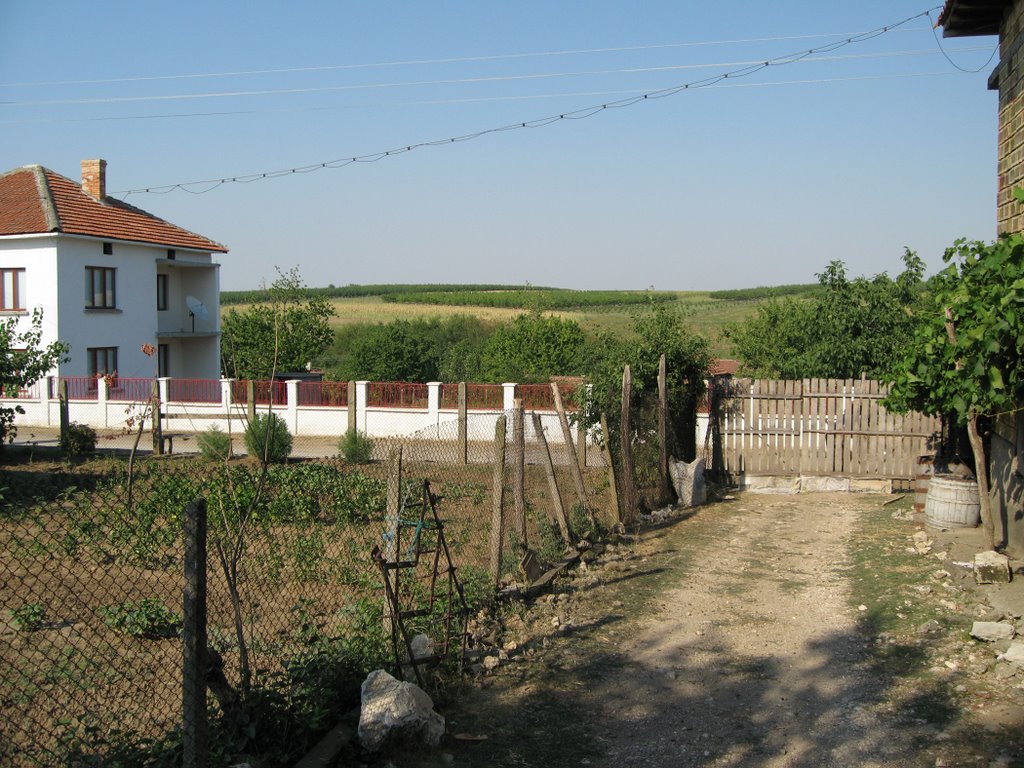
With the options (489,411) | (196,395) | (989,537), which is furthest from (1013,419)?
(196,395)

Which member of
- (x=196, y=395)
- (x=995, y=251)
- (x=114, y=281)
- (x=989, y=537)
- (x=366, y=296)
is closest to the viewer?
(x=995, y=251)

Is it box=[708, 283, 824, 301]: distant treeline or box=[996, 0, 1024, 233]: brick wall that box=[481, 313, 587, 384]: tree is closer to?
box=[996, 0, 1024, 233]: brick wall

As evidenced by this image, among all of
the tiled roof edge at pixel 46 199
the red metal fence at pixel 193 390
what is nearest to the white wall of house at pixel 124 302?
the tiled roof edge at pixel 46 199

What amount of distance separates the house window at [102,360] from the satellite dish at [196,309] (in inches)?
179

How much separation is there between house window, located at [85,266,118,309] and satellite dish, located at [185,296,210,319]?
4.04 metres

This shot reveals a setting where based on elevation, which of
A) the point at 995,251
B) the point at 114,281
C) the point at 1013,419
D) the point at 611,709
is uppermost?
the point at 114,281

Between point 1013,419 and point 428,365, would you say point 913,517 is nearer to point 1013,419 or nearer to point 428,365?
point 1013,419

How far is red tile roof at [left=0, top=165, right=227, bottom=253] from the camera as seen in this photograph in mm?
29359

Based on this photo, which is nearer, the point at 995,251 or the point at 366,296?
the point at 995,251

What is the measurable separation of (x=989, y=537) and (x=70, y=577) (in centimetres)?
900

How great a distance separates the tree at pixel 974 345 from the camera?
26.5ft

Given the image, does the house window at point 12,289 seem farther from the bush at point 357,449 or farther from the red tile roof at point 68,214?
the bush at point 357,449

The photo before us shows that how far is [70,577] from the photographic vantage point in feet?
29.0

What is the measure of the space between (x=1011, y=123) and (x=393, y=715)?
959 centimetres
